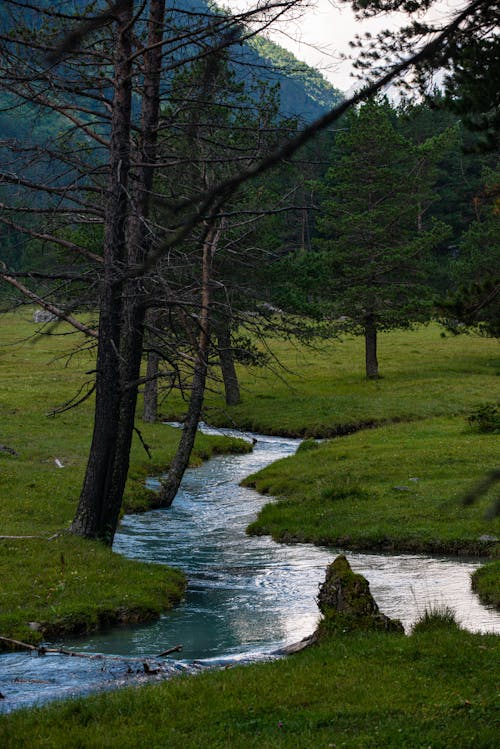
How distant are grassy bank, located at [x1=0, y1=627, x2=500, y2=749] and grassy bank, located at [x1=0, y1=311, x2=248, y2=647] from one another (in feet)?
14.0

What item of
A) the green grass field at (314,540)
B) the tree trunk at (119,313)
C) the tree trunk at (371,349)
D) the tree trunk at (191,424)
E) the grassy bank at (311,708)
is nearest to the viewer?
the grassy bank at (311,708)

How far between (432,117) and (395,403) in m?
74.4

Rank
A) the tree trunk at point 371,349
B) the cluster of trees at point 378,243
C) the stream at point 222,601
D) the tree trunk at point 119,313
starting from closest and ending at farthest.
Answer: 1. the stream at point 222,601
2. the tree trunk at point 119,313
3. the cluster of trees at point 378,243
4. the tree trunk at point 371,349

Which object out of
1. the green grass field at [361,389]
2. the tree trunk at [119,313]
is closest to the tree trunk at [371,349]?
the green grass field at [361,389]

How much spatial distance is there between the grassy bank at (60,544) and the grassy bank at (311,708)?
168 inches

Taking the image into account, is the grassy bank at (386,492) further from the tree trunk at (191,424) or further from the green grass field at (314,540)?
the tree trunk at (191,424)

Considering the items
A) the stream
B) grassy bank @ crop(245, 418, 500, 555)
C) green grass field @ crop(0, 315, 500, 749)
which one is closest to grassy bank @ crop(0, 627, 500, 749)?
green grass field @ crop(0, 315, 500, 749)

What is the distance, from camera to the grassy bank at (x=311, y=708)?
322 inches

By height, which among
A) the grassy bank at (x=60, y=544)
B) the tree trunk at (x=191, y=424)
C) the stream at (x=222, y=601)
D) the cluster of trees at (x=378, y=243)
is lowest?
the stream at (x=222, y=601)

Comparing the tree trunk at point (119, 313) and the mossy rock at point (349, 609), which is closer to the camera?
the mossy rock at point (349, 609)

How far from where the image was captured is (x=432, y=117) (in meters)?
106

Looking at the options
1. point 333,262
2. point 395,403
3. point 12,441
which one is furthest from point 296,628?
point 333,262

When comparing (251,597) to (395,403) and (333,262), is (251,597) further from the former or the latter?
(333,262)

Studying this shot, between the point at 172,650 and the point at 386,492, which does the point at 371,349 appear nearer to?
the point at 386,492
